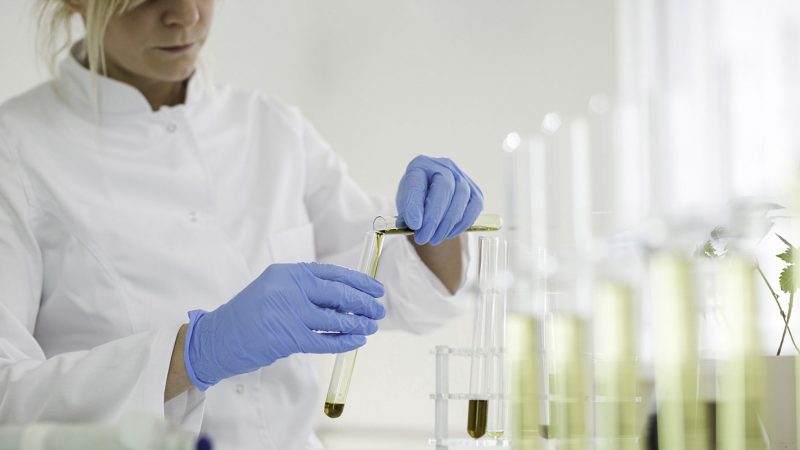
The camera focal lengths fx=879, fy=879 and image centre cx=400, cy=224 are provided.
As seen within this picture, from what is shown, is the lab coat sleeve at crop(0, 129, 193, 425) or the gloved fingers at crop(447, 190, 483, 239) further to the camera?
the gloved fingers at crop(447, 190, 483, 239)

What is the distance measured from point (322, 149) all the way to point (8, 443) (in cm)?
116

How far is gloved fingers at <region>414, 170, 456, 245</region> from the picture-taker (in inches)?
49.0

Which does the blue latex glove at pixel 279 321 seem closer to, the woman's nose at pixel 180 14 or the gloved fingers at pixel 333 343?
the gloved fingers at pixel 333 343

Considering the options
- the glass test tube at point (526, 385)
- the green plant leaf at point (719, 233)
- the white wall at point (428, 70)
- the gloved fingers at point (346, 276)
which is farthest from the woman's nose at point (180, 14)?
the white wall at point (428, 70)

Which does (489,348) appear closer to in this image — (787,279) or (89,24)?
(787,279)

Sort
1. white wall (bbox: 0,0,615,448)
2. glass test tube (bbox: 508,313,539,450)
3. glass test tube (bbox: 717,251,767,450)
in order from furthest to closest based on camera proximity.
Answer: white wall (bbox: 0,0,615,448) < glass test tube (bbox: 508,313,539,450) < glass test tube (bbox: 717,251,767,450)

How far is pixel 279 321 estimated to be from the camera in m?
1.13

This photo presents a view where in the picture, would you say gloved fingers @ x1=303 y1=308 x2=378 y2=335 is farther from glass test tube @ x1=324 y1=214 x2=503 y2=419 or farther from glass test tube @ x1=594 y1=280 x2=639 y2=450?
glass test tube @ x1=594 y1=280 x2=639 y2=450

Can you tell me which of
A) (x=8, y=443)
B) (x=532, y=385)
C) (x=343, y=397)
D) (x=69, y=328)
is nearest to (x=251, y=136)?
(x=69, y=328)

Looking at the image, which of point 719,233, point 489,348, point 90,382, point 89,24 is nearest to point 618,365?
point 719,233

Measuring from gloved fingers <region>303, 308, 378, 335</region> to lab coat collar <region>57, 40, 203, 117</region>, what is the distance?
574 mm

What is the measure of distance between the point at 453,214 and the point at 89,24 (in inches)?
25.7

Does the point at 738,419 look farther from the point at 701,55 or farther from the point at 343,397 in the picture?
the point at 701,55

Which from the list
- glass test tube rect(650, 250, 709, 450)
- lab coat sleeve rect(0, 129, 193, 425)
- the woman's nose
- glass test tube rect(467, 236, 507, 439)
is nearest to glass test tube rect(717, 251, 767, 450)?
glass test tube rect(650, 250, 709, 450)
